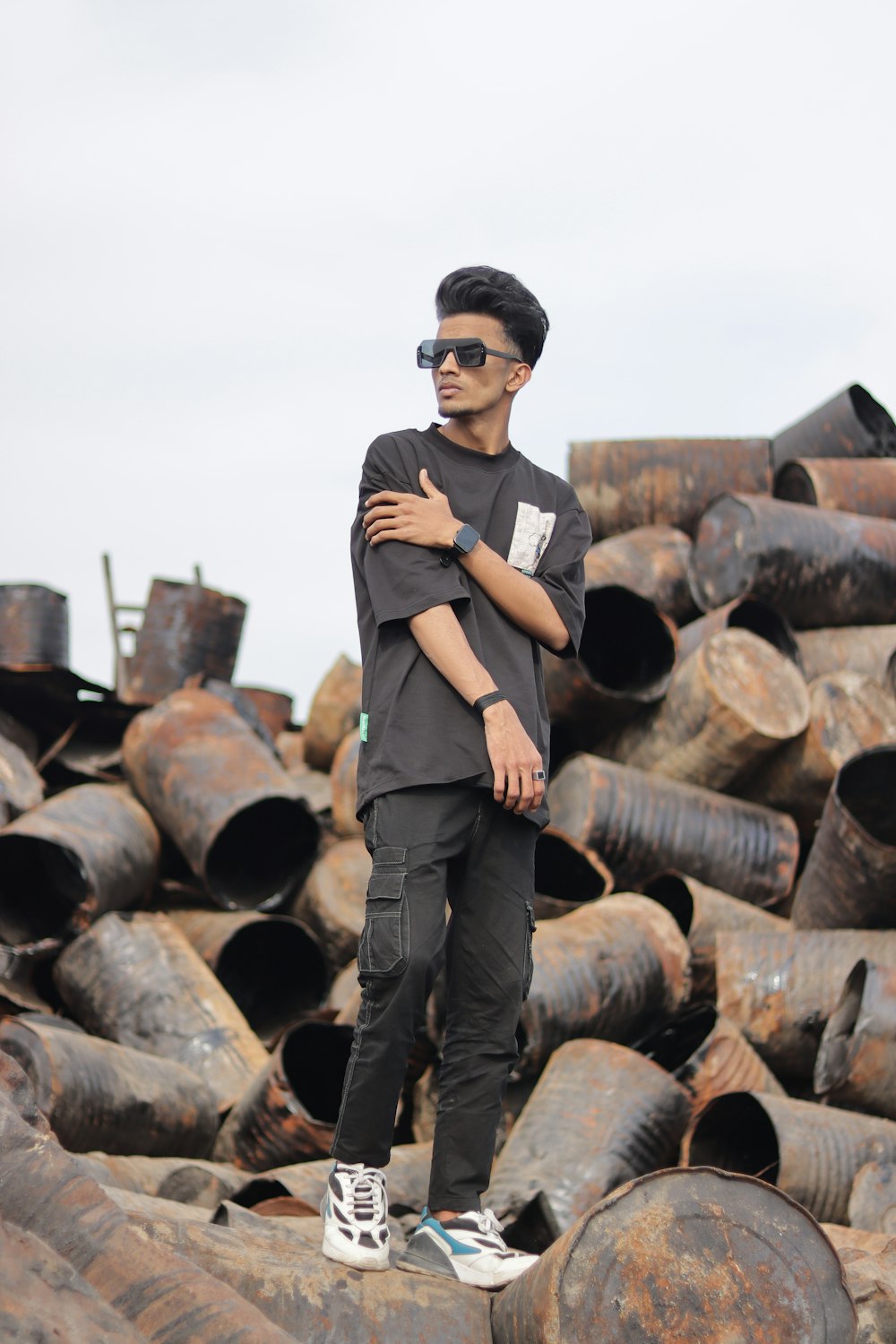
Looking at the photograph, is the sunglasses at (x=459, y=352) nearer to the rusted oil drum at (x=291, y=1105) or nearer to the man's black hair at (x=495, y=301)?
the man's black hair at (x=495, y=301)

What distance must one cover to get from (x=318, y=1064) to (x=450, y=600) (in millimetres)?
2893

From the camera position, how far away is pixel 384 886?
2.35 m

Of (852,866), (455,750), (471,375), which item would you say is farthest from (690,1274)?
(852,866)

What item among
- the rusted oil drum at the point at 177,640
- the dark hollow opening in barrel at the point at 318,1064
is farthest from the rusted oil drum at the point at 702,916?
the rusted oil drum at the point at 177,640

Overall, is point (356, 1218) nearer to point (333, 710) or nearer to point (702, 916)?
point (702, 916)

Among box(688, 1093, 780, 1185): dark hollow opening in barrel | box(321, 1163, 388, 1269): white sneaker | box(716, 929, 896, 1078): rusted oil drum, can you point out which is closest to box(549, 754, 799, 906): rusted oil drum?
box(716, 929, 896, 1078): rusted oil drum

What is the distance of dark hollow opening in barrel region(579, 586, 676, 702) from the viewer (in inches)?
260

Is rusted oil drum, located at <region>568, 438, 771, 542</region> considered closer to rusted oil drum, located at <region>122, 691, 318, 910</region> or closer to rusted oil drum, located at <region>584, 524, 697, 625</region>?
rusted oil drum, located at <region>584, 524, 697, 625</region>

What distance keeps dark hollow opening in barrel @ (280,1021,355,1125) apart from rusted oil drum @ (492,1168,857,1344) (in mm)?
2851

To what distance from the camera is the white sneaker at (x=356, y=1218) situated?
221 cm

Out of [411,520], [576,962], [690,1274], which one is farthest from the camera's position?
[576,962]

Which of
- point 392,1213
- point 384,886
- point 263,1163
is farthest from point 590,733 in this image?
point 384,886

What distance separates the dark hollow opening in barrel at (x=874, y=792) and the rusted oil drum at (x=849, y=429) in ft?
9.66

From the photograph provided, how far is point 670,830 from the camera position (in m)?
5.78
